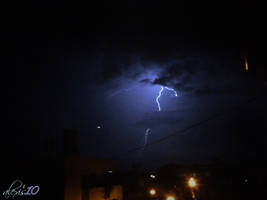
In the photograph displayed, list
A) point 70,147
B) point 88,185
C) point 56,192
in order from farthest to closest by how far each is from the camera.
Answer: point 70,147 → point 88,185 → point 56,192

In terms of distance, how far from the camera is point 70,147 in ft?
66.1

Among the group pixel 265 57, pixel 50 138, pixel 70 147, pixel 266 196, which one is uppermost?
pixel 50 138

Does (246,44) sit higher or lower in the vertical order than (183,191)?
higher

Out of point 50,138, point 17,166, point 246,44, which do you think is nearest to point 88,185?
point 17,166

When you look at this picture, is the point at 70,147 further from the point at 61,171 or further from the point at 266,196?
the point at 266,196

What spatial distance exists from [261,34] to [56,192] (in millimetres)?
15559

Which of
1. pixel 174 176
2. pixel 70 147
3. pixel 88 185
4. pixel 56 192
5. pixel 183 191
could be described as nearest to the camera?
pixel 56 192

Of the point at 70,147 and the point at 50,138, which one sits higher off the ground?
the point at 50,138

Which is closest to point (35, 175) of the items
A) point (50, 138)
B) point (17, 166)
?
point (17, 166)

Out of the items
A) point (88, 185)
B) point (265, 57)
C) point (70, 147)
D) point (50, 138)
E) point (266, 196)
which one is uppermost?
point (50, 138)

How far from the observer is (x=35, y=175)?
54.9 feet

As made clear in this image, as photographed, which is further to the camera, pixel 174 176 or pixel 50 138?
pixel 174 176

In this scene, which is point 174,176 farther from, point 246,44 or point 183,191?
point 246,44

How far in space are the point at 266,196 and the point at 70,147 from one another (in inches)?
585
